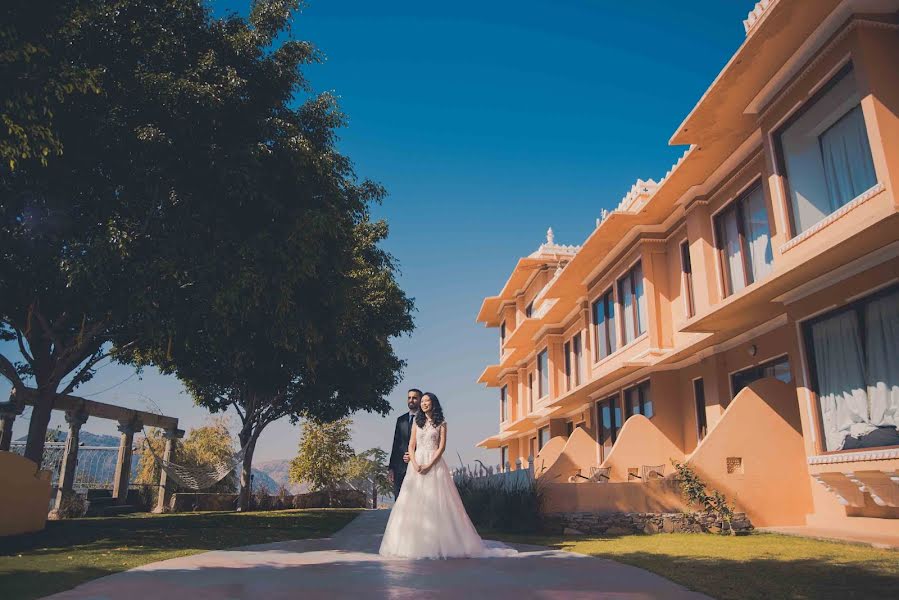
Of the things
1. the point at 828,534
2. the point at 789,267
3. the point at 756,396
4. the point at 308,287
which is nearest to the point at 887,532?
the point at 828,534

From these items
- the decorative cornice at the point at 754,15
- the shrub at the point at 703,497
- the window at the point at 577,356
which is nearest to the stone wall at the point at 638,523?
the shrub at the point at 703,497

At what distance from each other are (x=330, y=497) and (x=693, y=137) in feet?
83.0

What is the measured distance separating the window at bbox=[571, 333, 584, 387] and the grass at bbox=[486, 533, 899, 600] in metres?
13.8

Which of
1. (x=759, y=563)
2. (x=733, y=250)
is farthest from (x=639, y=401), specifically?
(x=759, y=563)

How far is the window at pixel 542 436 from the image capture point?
2944 cm

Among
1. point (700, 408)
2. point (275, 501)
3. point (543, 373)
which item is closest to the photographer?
point (700, 408)

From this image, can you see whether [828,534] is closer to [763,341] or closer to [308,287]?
[763,341]

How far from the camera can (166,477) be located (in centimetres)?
2422

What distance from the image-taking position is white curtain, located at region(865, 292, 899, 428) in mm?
8969

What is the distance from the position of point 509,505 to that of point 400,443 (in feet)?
A: 12.4

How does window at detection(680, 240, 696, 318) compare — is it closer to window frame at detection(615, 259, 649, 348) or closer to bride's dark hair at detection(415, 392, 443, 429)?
window frame at detection(615, 259, 649, 348)

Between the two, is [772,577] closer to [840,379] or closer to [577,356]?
[840,379]

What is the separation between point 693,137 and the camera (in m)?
12.8

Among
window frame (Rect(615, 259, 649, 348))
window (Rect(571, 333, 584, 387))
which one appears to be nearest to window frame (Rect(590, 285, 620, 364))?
window frame (Rect(615, 259, 649, 348))
